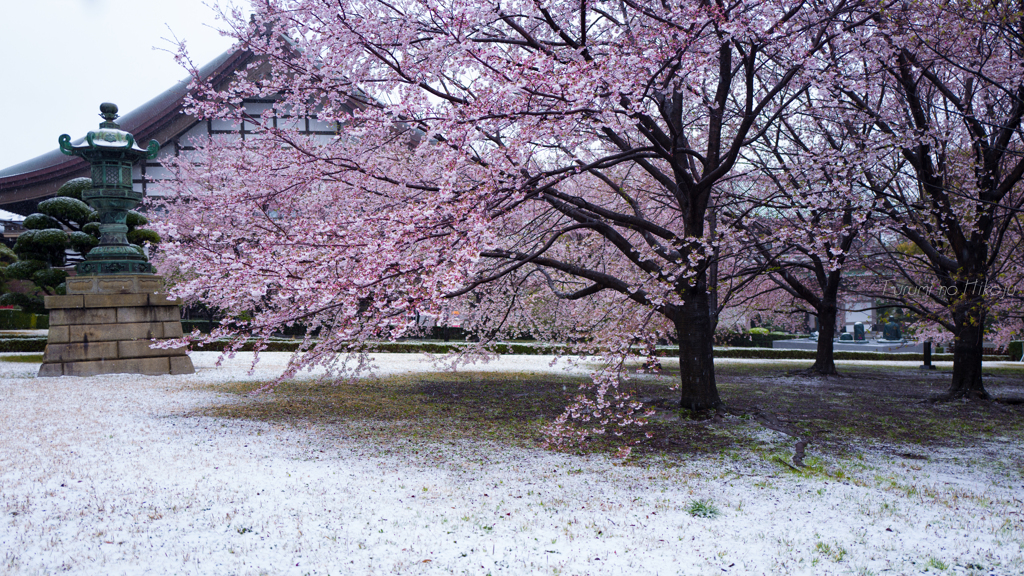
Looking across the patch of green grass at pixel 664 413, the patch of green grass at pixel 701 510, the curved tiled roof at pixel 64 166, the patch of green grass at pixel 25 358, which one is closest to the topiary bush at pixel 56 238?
the patch of green grass at pixel 25 358

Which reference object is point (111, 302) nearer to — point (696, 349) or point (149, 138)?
point (696, 349)

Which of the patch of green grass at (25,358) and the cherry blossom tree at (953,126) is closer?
the cherry blossom tree at (953,126)

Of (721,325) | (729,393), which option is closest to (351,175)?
(729,393)

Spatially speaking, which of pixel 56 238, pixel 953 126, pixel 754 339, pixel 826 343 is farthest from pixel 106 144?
pixel 754 339

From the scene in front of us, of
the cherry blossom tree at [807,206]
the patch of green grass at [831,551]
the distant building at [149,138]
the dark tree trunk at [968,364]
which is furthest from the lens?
the distant building at [149,138]

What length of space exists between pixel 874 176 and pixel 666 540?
30.5 feet

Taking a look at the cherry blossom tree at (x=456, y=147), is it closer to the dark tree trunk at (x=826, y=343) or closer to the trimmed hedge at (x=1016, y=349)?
the dark tree trunk at (x=826, y=343)

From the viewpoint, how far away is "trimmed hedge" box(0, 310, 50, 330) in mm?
29016

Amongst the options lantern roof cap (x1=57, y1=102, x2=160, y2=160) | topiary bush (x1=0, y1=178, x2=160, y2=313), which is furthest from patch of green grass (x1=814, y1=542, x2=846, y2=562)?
topiary bush (x1=0, y1=178, x2=160, y2=313)

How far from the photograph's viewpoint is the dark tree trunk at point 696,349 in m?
8.67

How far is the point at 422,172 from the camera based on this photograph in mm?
10094

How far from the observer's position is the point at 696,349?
8.80 metres

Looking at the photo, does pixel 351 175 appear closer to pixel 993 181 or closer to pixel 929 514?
pixel 929 514

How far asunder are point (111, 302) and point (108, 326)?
52cm
